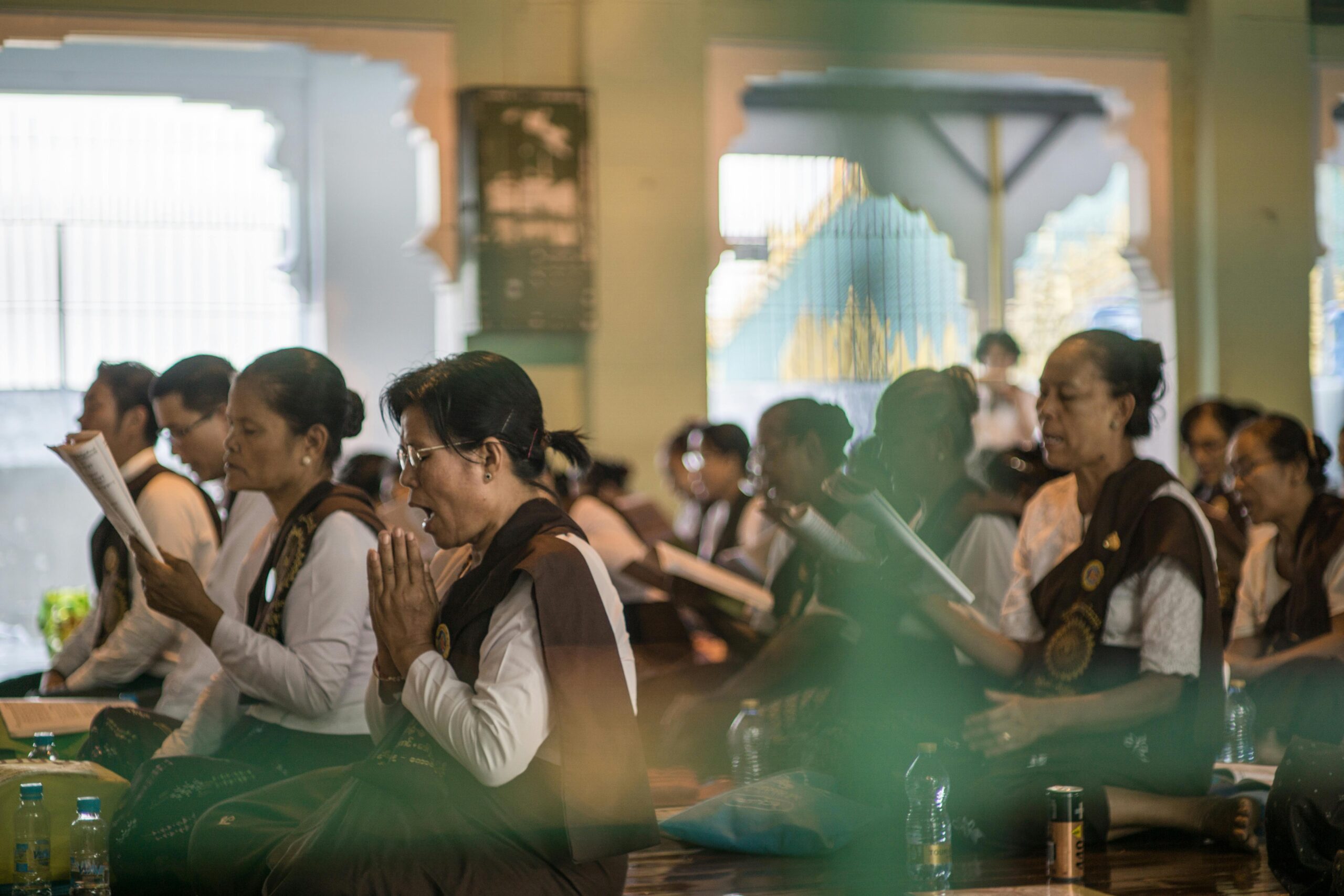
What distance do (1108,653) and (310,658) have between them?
146cm

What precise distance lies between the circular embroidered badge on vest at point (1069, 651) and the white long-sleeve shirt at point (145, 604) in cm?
185

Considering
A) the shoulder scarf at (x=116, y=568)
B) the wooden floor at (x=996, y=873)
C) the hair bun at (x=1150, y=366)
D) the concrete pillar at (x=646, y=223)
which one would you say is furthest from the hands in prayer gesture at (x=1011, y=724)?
the shoulder scarf at (x=116, y=568)

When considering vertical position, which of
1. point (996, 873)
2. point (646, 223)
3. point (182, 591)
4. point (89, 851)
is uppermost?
point (646, 223)

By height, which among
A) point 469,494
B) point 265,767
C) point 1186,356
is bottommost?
point 265,767

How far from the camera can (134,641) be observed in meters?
3.39

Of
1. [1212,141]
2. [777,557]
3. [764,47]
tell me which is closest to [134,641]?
[777,557]

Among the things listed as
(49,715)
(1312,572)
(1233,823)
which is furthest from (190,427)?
(1312,572)

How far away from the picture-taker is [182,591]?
2.47 m

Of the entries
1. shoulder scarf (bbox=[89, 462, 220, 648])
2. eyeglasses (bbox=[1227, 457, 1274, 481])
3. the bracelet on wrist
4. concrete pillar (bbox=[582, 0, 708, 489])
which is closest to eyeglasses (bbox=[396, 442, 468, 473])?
the bracelet on wrist

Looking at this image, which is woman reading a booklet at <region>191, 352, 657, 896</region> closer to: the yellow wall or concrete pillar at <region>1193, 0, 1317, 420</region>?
the yellow wall

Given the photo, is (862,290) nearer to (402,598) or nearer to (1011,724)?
(402,598)

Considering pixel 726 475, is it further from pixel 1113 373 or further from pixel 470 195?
pixel 1113 373

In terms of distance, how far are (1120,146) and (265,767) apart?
17.3ft

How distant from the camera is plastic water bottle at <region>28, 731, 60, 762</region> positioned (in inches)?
112
